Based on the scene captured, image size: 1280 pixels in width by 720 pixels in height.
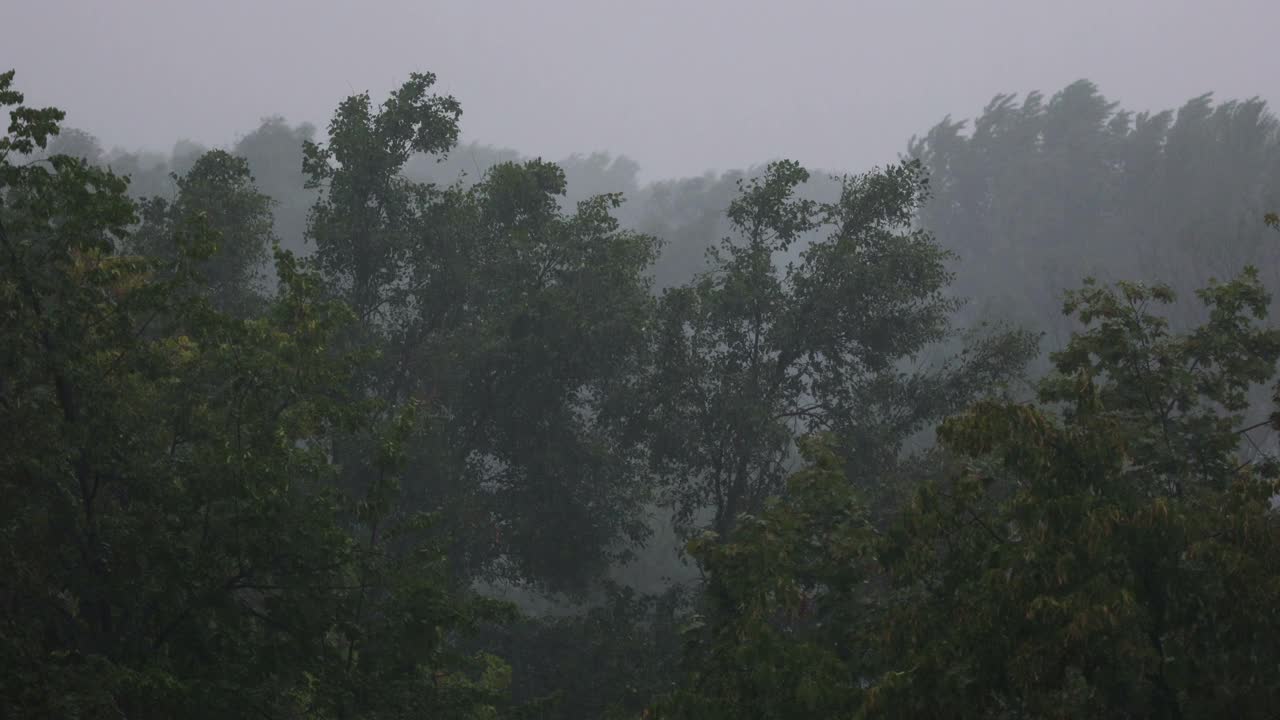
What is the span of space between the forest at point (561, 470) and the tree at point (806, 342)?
0.27 feet

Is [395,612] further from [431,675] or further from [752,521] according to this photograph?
[752,521]

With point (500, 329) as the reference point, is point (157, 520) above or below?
below

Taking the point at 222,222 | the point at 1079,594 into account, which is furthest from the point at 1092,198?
the point at 1079,594

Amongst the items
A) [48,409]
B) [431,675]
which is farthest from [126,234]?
[431,675]

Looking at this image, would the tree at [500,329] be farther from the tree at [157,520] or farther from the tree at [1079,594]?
the tree at [1079,594]

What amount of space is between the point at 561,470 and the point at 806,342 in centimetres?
580

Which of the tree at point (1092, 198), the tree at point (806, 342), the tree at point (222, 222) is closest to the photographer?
the tree at point (806, 342)

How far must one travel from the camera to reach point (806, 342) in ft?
67.2

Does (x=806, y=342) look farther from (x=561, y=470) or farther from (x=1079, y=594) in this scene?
(x=1079, y=594)

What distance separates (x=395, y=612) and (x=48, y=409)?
375cm

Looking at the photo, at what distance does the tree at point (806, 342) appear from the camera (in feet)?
65.3

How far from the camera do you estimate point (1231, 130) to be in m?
54.0

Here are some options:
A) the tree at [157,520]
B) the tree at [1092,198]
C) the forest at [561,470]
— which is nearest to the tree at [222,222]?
the forest at [561,470]

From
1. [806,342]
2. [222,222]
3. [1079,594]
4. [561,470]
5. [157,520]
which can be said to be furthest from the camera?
[561,470]
